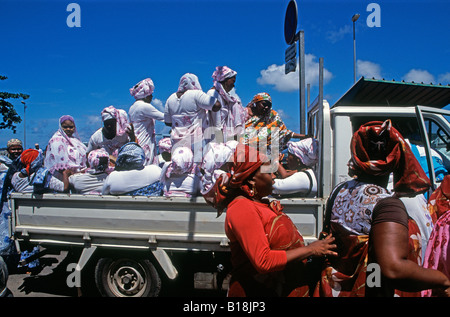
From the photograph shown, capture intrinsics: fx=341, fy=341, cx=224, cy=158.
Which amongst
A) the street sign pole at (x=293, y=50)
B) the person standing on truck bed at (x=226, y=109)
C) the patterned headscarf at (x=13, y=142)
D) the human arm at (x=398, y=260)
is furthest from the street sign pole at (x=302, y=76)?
the patterned headscarf at (x=13, y=142)

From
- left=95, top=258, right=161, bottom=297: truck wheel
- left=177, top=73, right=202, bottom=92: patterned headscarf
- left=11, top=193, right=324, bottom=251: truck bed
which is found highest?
left=177, top=73, right=202, bottom=92: patterned headscarf

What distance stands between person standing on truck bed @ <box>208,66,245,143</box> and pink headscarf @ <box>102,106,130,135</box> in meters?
1.36

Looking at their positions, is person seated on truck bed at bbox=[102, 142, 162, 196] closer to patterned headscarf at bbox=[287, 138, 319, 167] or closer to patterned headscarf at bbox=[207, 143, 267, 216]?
patterned headscarf at bbox=[287, 138, 319, 167]

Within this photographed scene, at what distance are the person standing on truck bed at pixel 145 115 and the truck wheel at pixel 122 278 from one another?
1733mm

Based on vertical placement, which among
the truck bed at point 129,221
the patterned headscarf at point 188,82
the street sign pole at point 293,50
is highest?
the street sign pole at point 293,50

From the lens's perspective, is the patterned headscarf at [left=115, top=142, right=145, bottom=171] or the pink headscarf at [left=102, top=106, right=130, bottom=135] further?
the pink headscarf at [left=102, top=106, right=130, bottom=135]

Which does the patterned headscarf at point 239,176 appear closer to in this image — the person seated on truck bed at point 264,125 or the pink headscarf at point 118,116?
the person seated on truck bed at point 264,125

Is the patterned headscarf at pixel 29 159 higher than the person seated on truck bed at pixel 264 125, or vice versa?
the person seated on truck bed at pixel 264 125

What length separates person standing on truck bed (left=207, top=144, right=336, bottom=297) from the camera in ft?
5.47

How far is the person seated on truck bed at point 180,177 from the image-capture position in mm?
3342

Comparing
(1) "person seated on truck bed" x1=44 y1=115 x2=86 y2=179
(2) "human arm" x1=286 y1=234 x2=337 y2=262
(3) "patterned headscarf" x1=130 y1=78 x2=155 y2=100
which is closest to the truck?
(1) "person seated on truck bed" x1=44 y1=115 x2=86 y2=179

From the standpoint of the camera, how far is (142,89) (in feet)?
15.9

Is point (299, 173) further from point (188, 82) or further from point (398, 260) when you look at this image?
point (188, 82)
